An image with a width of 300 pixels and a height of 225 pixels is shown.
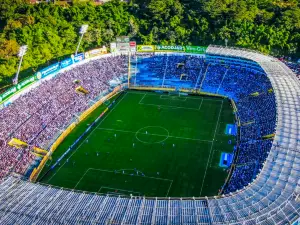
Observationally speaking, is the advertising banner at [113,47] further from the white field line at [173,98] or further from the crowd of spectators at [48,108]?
the white field line at [173,98]

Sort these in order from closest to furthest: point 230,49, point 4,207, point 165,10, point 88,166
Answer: point 4,207
point 88,166
point 230,49
point 165,10

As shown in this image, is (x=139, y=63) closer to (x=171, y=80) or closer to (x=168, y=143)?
(x=171, y=80)

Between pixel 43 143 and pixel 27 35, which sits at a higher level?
pixel 27 35

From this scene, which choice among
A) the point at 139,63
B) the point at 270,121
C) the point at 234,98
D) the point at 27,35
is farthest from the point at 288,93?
the point at 27,35

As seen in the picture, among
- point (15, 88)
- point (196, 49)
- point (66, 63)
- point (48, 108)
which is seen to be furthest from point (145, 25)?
point (15, 88)

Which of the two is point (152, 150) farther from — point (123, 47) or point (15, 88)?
point (123, 47)
